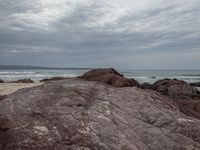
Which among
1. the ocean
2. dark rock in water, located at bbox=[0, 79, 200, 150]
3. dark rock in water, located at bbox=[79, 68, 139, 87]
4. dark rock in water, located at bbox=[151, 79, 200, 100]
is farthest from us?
the ocean

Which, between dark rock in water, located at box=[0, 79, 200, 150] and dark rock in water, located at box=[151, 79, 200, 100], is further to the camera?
dark rock in water, located at box=[151, 79, 200, 100]

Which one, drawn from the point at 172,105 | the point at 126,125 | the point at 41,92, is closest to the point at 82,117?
the point at 126,125

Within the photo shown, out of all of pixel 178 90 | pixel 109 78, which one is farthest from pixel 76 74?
pixel 109 78

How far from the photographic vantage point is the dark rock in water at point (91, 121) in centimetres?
502

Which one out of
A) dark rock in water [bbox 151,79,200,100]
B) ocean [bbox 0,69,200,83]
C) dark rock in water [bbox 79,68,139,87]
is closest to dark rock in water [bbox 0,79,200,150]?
dark rock in water [bbox 79,68,139,87]

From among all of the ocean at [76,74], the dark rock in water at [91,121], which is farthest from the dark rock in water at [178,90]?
the ocean at [76,74]

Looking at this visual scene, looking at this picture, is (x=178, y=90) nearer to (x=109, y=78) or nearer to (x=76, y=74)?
(x=109, y=78)

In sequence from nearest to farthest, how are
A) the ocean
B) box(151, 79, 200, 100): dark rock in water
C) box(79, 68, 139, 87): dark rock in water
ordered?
box(79, 68, 139, 87): dark rock in water
box(151, 79, 200, 100): dark rock in water
the ocean

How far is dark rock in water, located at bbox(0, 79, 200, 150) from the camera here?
5.02 metres

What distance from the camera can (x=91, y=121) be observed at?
17.9 ft

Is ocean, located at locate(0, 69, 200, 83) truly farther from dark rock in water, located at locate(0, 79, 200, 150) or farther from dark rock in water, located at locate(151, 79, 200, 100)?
dark rock in water, located at locate(0, 79, 200, 150)

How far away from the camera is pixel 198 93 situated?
21.8 meters

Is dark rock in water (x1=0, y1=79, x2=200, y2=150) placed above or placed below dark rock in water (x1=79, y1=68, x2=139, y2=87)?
below

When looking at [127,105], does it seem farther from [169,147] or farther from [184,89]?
[184,89]
